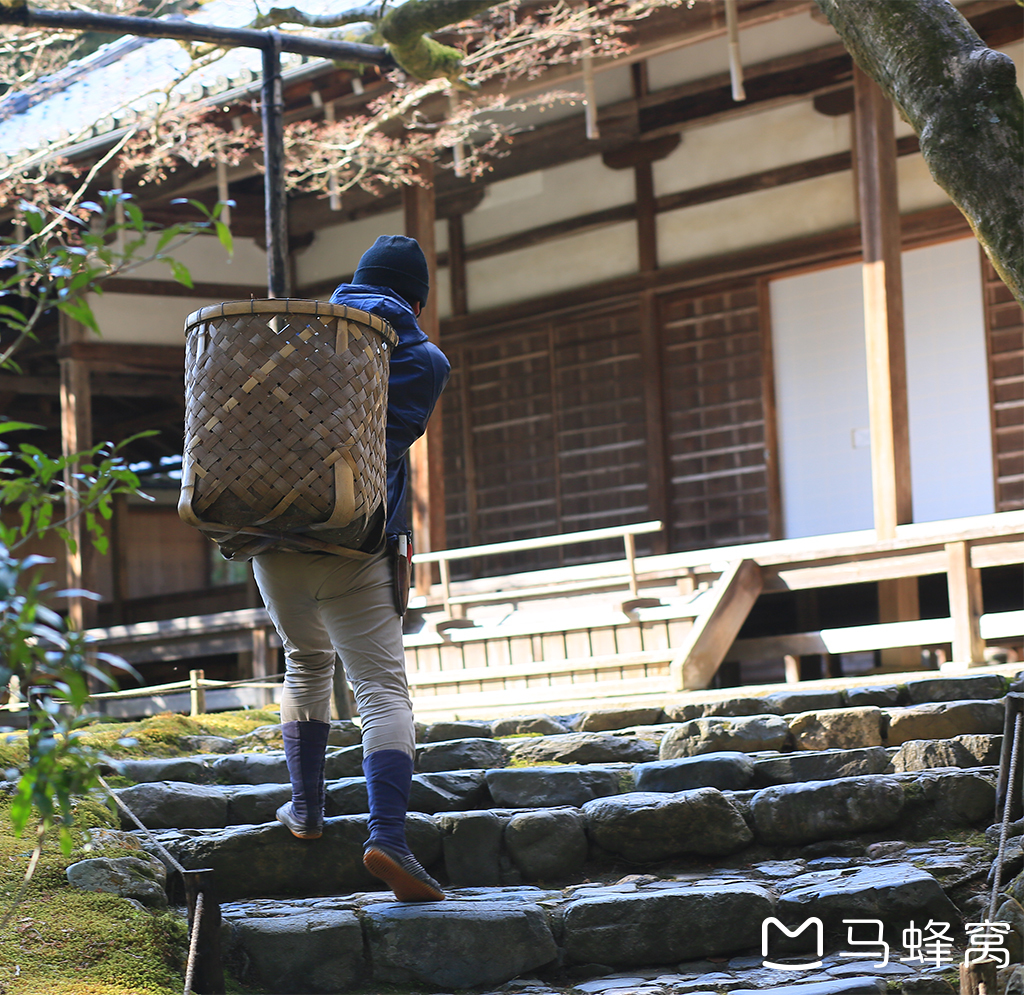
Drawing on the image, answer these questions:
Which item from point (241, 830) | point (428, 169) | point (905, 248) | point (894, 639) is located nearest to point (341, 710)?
point (241, 830)

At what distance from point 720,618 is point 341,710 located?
2.64 meters

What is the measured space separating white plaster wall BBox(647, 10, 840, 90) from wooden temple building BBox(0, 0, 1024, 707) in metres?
0.02

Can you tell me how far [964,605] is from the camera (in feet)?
21.9

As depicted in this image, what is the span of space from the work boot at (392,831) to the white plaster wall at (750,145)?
837cm

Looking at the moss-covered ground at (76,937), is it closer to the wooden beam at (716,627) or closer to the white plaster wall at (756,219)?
the wooden beam at (716,627)

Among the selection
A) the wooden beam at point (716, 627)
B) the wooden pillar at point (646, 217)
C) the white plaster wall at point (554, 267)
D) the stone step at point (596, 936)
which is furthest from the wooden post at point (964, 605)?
the white plaster wall at point (554, 267)

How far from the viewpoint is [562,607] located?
9.09 metres

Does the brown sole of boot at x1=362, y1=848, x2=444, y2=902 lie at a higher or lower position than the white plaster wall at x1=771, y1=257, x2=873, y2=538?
lower

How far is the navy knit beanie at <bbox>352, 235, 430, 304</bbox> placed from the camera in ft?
10.9

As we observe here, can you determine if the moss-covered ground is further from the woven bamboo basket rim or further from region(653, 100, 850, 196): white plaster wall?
region(653, 100, 850, 196): white plaster wall

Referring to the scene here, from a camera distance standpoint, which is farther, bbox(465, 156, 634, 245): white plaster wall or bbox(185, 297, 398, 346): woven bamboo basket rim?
bbox(465, 156, 634, 245): white plaster wall

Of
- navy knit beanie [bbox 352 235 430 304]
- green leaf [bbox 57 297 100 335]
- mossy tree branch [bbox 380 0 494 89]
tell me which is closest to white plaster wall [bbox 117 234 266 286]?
mossy tree branch [bbox 380 0 494 89]

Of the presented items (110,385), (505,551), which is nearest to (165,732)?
(505,551)

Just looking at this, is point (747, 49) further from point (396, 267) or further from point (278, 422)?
point (278, 422)
